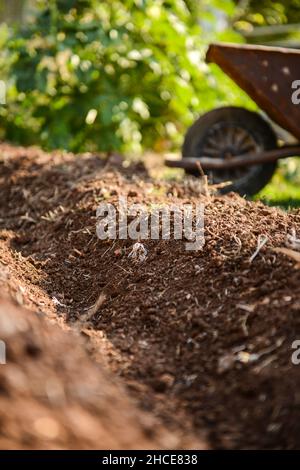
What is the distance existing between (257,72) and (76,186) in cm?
133

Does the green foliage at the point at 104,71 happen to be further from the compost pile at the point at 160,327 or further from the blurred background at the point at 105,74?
the compost pile at the point at 160,327

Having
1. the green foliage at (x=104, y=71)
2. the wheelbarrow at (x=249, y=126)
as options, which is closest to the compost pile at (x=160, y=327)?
the wheelbarrow at (x=249, y=126)

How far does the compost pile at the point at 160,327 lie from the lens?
1.82 metres

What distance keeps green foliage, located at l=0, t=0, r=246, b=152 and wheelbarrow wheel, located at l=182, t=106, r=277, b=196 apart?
991mm

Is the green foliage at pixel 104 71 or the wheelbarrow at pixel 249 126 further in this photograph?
the green foliage at pixel 104 71

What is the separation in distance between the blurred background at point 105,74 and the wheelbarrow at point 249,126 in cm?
57

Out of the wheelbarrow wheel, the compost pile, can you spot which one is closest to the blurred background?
the wheelbarrow wheel

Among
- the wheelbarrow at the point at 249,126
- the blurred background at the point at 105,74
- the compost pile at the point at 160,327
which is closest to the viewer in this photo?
the compost pile at the point at 160,327

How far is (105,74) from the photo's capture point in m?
5.42

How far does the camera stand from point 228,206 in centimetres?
321

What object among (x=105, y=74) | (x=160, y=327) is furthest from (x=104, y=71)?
(x=160, y=327)

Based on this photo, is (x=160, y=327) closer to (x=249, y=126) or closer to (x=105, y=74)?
(x=249, y=126)

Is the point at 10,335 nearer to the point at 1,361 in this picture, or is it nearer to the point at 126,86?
the point at 1,361
